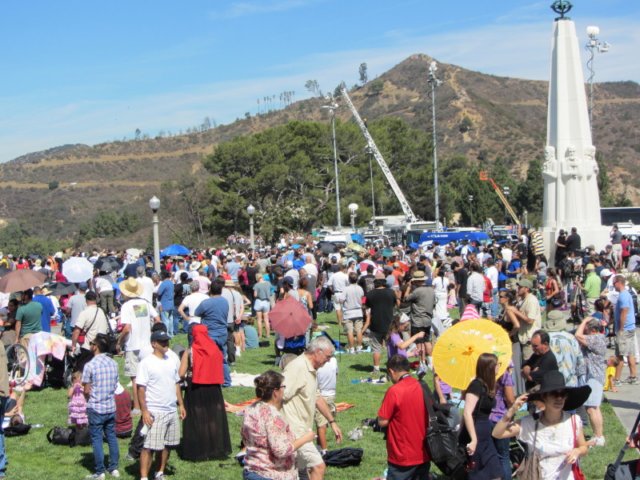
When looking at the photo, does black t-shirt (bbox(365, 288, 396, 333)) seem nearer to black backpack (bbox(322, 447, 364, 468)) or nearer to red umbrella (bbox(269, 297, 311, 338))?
red umbrella (bbox(269, 297, 311, 338))

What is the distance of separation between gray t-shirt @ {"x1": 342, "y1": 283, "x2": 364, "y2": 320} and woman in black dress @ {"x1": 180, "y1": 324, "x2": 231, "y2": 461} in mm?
6012

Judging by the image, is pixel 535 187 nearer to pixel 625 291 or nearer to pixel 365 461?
pixel 625 291

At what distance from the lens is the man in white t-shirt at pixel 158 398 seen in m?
8.32

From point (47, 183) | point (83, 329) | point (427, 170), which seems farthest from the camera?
point (47, 183)

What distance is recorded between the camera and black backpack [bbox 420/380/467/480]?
6.65 metres

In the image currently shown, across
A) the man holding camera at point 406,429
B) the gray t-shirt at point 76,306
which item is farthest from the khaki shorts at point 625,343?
the gray t-shirt at point 76,306

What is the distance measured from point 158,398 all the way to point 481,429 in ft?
10.0

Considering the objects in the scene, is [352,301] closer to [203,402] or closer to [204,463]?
[203,402]

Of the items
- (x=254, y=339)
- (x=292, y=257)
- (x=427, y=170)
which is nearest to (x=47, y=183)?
(x=427, y=170)

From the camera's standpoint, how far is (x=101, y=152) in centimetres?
12788

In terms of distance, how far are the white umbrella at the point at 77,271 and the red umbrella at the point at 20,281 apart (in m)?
2.11

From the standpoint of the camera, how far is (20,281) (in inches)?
580

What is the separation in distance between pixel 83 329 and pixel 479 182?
204ft

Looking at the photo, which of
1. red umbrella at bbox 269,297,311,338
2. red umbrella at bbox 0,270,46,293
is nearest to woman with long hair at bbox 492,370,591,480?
red umbrella at bbox 269,297,311,338
